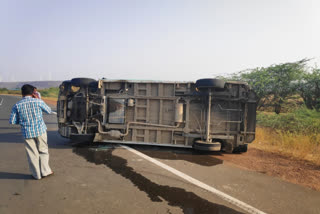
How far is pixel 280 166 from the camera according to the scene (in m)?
4.80

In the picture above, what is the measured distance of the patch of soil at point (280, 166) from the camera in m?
4.04

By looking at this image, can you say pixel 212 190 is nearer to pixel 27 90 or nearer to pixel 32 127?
pixel 32 127

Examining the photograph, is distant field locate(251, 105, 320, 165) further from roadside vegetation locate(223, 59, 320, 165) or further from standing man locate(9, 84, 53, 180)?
standing man locate(9, 84, 53, 180)

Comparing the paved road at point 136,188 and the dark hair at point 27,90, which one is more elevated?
the dark hair at point 27,90

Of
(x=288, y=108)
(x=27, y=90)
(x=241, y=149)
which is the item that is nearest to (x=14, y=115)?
(x=27, y=90)

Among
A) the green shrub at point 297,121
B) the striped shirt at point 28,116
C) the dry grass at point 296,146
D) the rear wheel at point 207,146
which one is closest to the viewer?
the striped shirt at point 28,116

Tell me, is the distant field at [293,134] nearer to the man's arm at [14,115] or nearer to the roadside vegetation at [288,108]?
the roadside vegetation at [288,108]

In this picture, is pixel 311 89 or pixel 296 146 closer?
pixel 296 146

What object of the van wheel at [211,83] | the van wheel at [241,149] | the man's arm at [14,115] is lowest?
the van wheel at [241,149]

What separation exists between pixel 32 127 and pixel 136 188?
7.42 feet

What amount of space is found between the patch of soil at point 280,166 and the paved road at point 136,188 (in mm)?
386

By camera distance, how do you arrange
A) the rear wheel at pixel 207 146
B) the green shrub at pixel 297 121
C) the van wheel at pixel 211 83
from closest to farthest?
1. the rear wheel at pixel 207 146
2. the van wheel at pixel 211 83
3. the green shrub at pixel 297 121

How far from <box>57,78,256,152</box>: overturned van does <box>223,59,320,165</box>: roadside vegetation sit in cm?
180

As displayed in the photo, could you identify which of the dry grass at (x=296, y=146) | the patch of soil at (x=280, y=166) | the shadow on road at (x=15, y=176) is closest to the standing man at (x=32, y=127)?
the shadow on road at (x=15, y=176)
